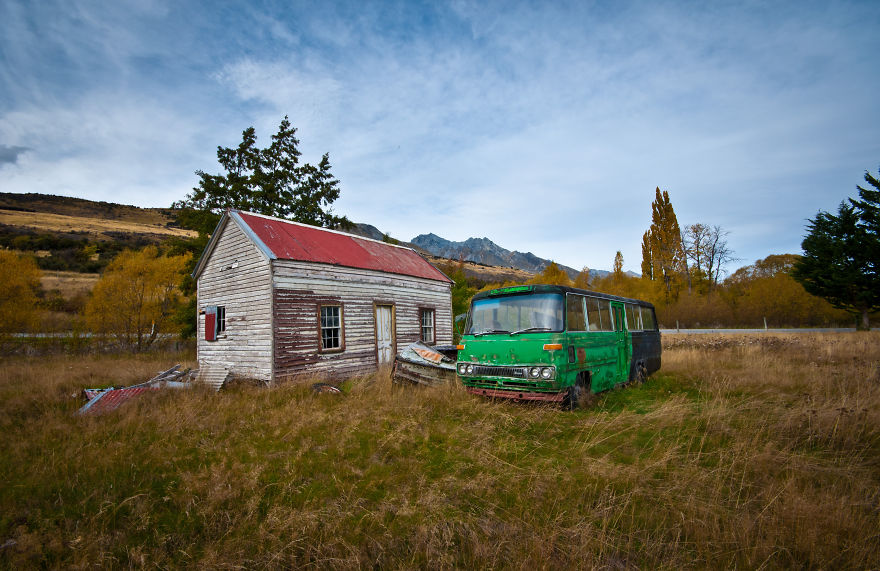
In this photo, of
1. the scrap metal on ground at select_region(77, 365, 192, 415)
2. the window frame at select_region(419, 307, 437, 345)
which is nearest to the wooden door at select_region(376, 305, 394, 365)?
the window frame at select_region(419, 307, 437, 345)

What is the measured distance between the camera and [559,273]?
1545 inches

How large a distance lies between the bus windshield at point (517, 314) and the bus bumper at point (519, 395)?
3.71 feet

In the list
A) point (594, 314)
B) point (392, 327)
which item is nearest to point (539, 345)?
point (594, 314)

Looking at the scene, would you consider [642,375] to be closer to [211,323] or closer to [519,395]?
[519,395]

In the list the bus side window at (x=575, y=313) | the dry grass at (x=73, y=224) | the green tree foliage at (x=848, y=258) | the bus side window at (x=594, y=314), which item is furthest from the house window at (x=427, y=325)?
the dry grass at (x=73, y=224)

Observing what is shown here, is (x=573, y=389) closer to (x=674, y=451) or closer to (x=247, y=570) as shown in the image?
(x=674, y=451)

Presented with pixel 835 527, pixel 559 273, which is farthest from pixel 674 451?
pixel 559 273

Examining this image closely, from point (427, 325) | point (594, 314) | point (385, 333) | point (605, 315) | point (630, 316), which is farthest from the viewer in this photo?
point (427, 325)

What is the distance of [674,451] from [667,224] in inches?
1810

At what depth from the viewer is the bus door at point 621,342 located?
9.17m

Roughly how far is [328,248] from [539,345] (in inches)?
363

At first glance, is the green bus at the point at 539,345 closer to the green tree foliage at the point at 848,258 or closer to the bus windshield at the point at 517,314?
the bus windshield at the point at 517,314

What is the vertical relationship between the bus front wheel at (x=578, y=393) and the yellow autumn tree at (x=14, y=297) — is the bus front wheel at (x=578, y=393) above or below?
below

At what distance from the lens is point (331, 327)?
12.5m
